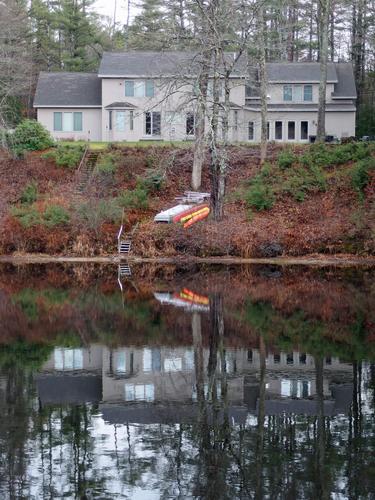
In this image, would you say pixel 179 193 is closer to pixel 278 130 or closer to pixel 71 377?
pixel 278 130

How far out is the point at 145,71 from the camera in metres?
51.5

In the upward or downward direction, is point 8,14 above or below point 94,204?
above

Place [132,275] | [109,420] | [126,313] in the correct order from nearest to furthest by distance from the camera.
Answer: [109,420] < [126,313] < [132,275]

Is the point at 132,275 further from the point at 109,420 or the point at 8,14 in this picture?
the point at 8,14

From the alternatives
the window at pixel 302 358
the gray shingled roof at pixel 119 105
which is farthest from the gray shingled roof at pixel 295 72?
the window at pixel 302 358

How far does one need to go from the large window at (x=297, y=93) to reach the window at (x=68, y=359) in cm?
3987

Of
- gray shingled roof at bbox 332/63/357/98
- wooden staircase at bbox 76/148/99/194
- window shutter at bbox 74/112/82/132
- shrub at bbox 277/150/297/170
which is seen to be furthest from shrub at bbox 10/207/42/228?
gray shingled roof at bbox 332/63/357/98

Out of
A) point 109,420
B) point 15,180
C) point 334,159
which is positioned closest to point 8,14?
point 15,180

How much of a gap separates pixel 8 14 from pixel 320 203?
89.3 ft

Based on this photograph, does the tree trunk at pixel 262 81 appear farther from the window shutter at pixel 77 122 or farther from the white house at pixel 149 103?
the window shutter at pixel 77 122

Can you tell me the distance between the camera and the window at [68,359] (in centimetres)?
1587

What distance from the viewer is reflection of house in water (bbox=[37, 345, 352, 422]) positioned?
1285 centimetres

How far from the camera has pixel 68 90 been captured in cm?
5391

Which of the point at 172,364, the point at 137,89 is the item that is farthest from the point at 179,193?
the point at 172,364
